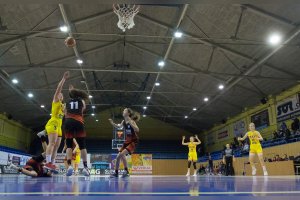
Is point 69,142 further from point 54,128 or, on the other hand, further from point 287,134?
point 287,134

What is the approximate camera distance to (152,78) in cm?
2691

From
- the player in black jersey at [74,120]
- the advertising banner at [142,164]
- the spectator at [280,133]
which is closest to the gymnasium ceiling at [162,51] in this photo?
the spectator at [280,133]

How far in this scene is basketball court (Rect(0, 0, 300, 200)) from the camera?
7.87m

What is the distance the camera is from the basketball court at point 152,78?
25.8 feet

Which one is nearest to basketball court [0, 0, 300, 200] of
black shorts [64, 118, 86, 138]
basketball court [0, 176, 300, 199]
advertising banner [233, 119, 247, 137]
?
black shorts [64, 118, 86, 138]

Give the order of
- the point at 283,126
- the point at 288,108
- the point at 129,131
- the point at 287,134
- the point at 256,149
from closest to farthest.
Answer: the point at 129,131, the point at 256,149, the point at 287,134, the point at 283,126, the point at 288,108

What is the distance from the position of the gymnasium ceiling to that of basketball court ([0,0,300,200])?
0.07 m

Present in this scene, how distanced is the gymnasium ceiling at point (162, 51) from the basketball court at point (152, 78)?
71 mm

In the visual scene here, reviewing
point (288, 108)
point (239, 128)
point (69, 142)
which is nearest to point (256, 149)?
point (69, 142)

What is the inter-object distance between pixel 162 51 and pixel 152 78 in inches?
270

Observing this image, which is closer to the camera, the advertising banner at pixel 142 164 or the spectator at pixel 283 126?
the spectator at pixel 283 126

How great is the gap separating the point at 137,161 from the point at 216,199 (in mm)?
34488

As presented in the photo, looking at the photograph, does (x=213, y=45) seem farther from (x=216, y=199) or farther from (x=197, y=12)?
(x=216, y=199)

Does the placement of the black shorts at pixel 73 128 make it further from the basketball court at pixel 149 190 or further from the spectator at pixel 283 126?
the spectator at pixel 283 126
